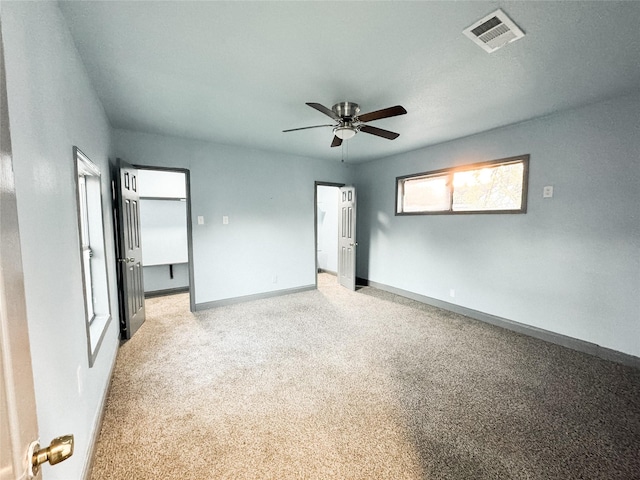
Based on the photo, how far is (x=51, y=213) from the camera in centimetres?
127

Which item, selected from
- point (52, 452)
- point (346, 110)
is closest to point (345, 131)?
point (346, 110)

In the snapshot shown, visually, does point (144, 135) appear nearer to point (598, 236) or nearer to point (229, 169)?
point (229, 169)

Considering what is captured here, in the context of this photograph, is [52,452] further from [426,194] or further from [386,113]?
[426,194]

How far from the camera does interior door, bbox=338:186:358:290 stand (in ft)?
16.9

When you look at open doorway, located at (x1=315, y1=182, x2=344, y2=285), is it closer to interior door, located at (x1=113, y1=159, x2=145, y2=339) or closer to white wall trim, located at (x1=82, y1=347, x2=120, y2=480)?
interior door, located at (x1=113, y1=159, x2=145, y2=339)

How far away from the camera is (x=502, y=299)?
3439 mm

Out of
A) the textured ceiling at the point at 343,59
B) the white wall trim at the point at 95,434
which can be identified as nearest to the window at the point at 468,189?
the textured ceiling at the point at 343,59

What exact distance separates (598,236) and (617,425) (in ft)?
5.78

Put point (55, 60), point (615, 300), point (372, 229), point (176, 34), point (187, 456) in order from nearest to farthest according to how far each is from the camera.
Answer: point (55, 60), point (187, 456), point (176, 34), point (615, 300), point (372, 229)

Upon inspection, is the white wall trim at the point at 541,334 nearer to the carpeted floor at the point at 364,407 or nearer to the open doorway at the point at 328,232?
the carpeted floor at the point at 364,407

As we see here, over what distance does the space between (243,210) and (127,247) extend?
1.66 meters

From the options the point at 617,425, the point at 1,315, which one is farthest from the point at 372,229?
the point at 1,315

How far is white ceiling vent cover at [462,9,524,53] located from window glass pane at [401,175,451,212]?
7.96 feet

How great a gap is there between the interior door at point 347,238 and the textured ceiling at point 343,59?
7.24 feet
